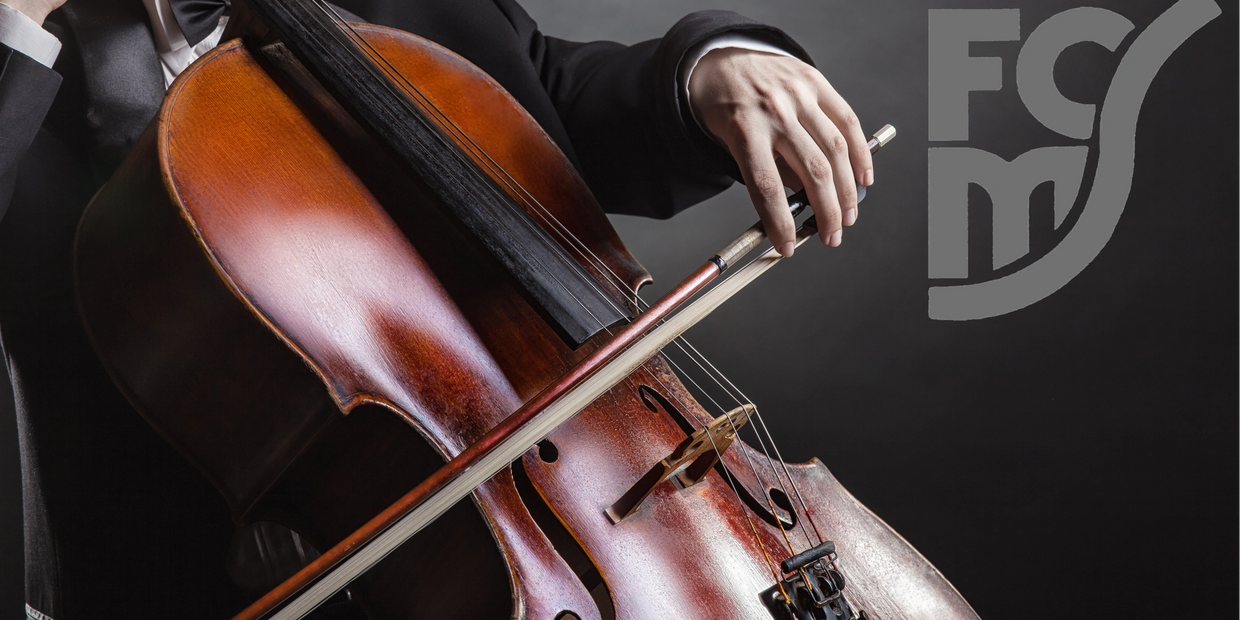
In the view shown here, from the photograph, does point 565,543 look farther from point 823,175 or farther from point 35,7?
point 35,7

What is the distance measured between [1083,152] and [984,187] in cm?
15

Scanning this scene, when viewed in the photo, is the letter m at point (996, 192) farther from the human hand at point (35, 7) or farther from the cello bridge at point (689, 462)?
the human hand at point (35, 7)

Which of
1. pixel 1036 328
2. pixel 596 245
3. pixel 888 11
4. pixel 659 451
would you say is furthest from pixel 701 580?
pixel 888 11

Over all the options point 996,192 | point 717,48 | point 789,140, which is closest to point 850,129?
point 789,140

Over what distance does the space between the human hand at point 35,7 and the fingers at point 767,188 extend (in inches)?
20.0

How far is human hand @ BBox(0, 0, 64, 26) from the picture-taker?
19.4 inches

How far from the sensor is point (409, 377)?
46 centimetres

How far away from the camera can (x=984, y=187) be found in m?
1.25

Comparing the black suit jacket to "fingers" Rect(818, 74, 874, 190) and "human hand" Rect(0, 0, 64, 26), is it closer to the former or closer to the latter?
"human hand" Rect(0, 0, 64, 26)

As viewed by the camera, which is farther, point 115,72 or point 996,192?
point 996,192

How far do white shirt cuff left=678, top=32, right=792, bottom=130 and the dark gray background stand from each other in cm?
66

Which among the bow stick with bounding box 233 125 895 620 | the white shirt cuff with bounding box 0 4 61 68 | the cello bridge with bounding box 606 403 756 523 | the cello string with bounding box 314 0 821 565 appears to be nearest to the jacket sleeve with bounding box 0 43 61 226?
the white shirt cuff with bounding box 0 4 61 68

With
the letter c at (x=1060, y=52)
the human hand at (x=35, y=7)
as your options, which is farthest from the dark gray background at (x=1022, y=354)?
the human hand at (x=35, y=7)

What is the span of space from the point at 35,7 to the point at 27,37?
21mm
